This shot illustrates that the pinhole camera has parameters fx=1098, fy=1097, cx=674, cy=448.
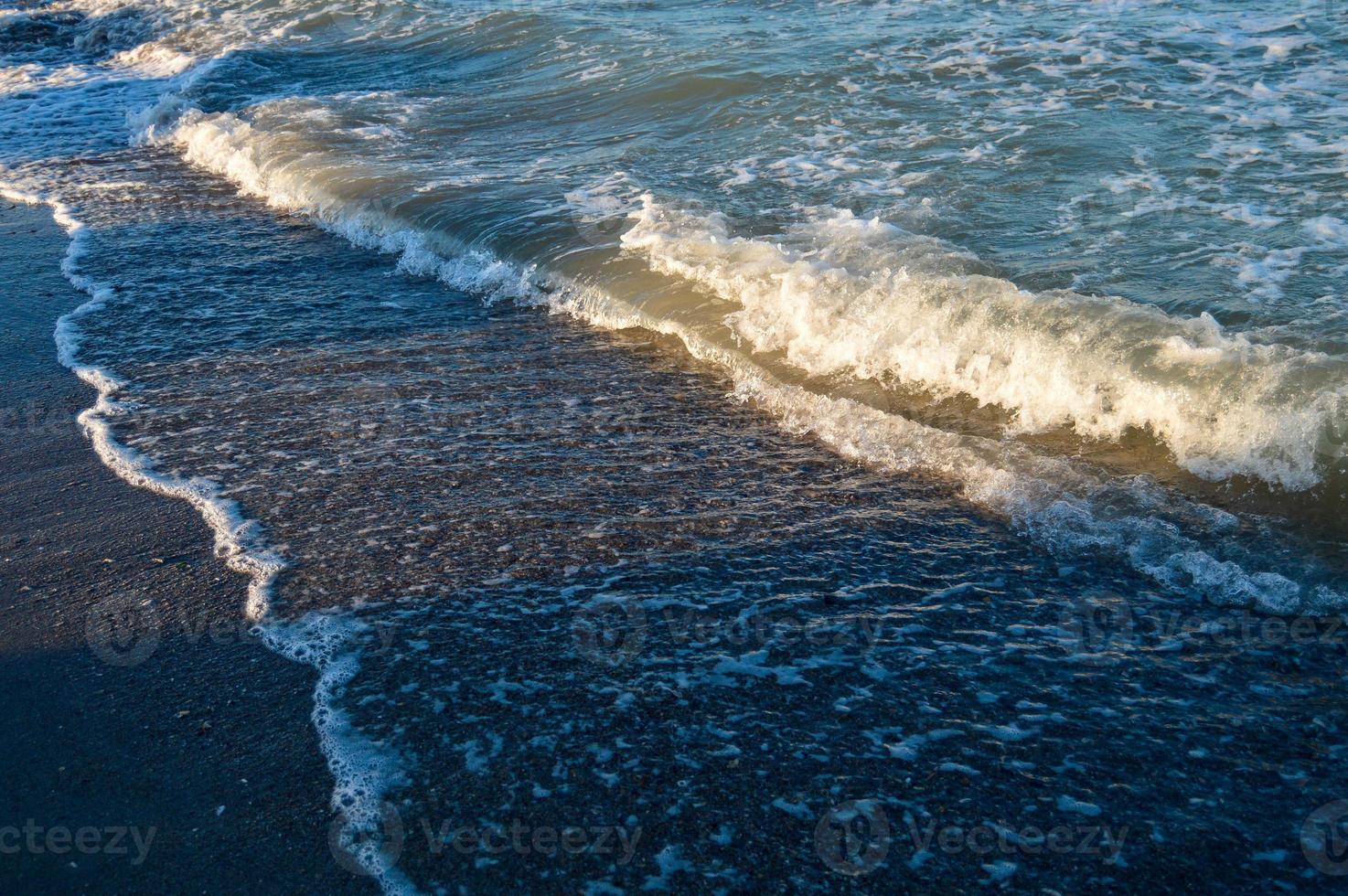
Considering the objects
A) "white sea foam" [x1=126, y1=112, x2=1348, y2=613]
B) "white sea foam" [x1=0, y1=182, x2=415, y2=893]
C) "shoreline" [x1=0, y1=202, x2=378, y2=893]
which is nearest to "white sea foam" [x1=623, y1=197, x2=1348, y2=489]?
"white sea foam" [x1=126, y1=112, x2=1348, y2=613]

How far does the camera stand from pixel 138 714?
12.2ft

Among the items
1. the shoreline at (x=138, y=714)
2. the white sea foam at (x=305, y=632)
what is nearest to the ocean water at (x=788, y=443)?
the white sea foam at (x=305, y=632)

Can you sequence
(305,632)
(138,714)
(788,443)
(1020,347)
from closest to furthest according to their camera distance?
(138,714) → (305,632) → (788,443) → (1020,347)

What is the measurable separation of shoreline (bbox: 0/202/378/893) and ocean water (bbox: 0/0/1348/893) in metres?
0.16

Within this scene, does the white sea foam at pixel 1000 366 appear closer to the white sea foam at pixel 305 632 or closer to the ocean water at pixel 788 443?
the ocean water at pixel 788 443

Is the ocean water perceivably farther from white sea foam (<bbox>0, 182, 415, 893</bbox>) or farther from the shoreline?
the shoreline

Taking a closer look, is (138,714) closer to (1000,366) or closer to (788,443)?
(788,443)

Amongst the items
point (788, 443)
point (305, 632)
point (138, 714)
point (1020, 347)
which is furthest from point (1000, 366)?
point (138, 714)

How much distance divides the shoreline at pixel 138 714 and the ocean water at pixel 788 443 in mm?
155

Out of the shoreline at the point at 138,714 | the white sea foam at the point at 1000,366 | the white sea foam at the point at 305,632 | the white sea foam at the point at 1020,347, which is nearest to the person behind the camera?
the shoreline at the point at 138,714

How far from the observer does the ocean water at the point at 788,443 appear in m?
3.30

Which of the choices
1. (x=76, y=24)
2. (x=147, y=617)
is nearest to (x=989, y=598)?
(x=147, y=617)

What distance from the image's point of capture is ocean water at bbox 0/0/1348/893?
3297 millimetres

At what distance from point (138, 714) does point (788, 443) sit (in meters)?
3.06
